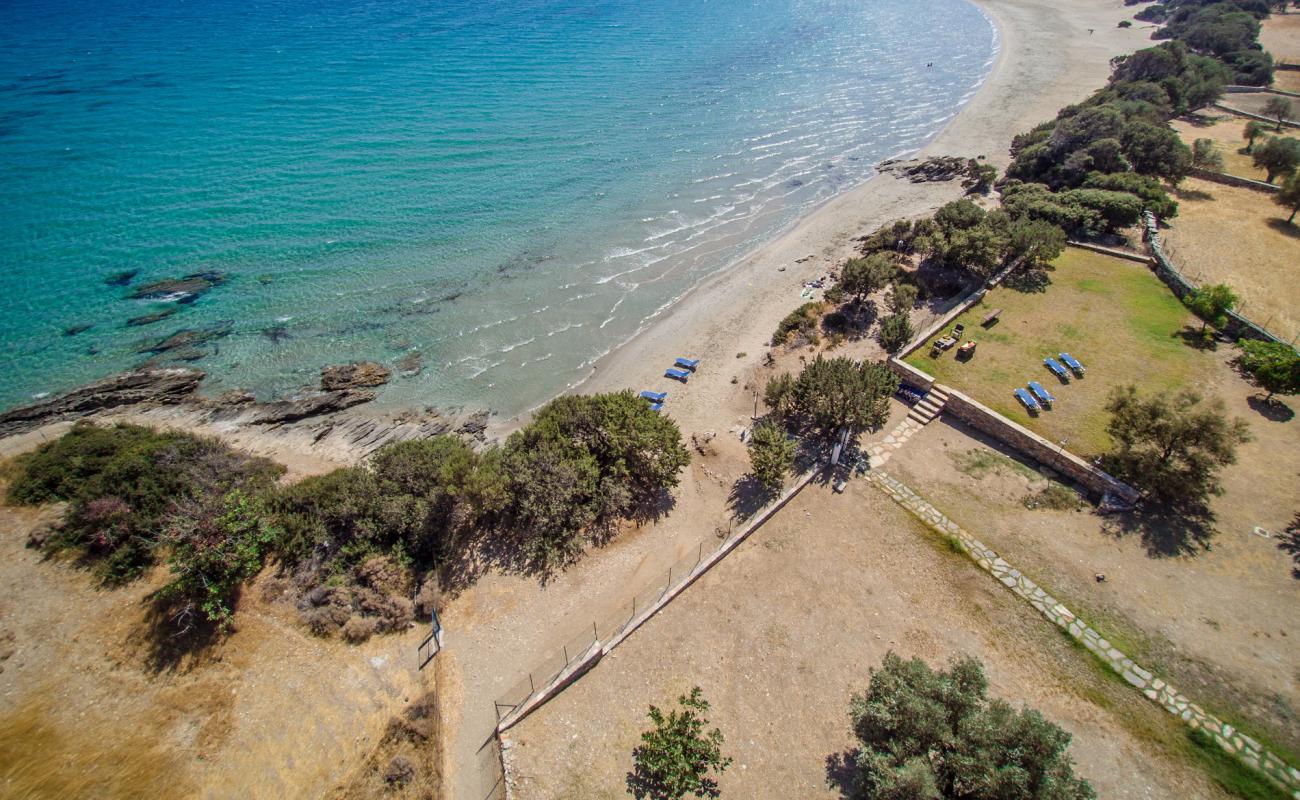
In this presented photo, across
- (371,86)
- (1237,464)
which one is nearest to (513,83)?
(371,86)

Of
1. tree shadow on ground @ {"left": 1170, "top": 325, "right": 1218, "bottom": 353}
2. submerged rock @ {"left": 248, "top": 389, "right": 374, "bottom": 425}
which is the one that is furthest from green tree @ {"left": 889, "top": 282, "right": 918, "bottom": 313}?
submerged rock @ {"left": 248, "top": 389, "right": 374, "bottom": 425}

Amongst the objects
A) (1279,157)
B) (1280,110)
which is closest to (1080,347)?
(1279,157)

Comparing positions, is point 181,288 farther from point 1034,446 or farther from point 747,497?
point 1034,446

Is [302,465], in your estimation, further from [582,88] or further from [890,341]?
[582,88]

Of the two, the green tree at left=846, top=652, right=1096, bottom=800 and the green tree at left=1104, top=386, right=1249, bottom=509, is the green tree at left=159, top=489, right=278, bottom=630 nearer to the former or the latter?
the green tree at left=846, top=652, right=1096, bottom=800

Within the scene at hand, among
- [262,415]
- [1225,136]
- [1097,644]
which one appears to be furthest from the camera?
[1225,136]

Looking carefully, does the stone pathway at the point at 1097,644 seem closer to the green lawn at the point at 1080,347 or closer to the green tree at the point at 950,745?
the green tree at the point at 950,745
